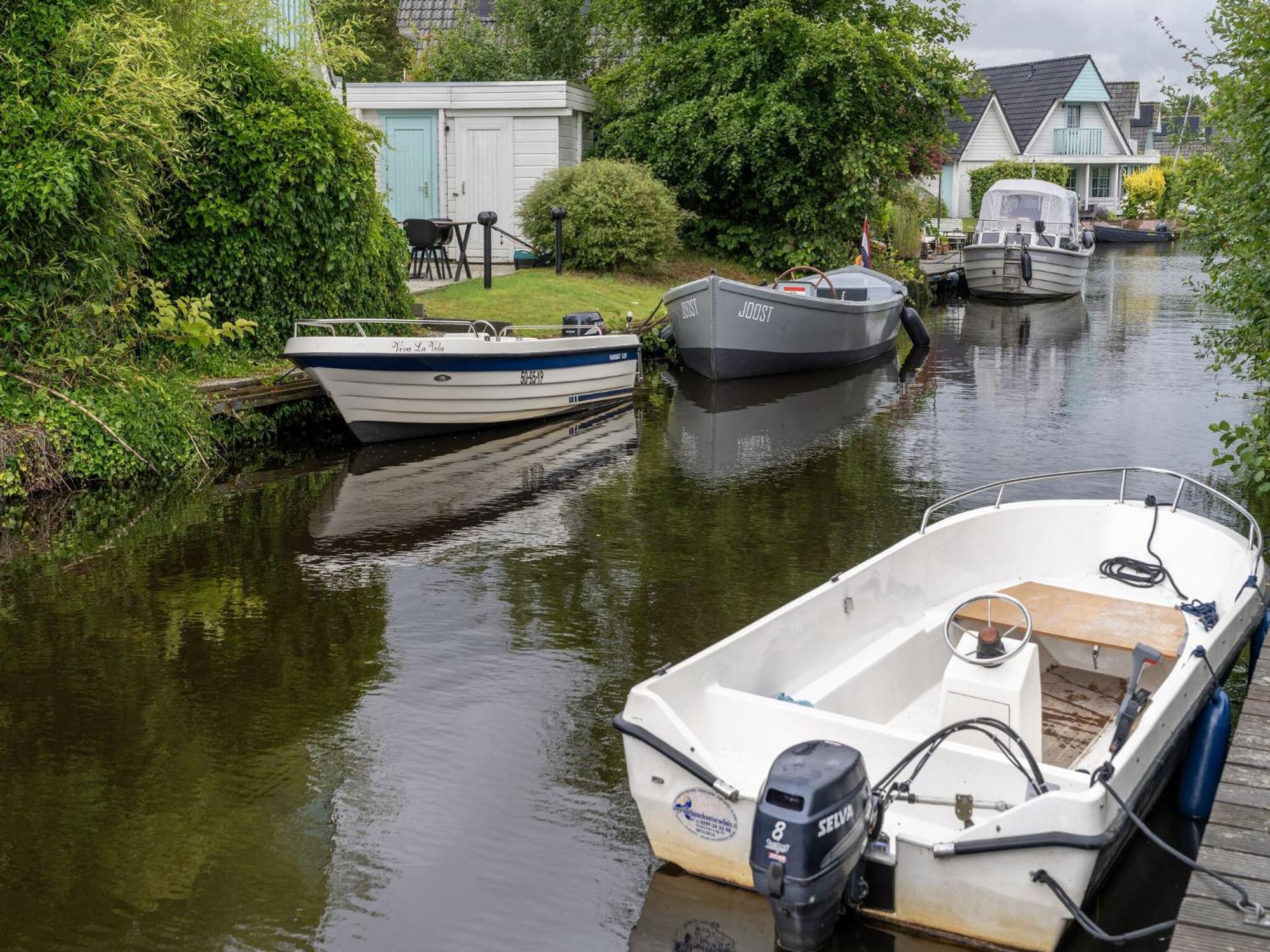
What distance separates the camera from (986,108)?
53.3 m

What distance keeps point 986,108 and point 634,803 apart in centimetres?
5156

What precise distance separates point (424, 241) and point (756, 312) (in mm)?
5119

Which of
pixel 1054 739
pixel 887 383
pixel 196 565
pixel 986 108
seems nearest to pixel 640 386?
pixel 887 383

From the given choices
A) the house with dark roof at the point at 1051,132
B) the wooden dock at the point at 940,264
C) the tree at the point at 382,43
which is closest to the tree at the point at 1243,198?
the wooden dock at the point at 940,264

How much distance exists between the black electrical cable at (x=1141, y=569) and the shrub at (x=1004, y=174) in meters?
44.9

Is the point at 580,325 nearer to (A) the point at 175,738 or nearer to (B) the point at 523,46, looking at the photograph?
(A) the point at 175,738

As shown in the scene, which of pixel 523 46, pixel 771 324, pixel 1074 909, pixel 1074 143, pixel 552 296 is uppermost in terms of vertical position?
pixel 1074 143

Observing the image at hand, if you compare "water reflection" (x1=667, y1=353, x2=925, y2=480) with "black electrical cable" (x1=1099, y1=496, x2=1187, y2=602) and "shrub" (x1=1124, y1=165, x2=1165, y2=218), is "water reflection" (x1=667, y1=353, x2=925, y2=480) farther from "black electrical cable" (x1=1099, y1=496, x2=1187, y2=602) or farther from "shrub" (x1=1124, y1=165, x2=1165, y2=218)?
"shrub" (x1=1124, y1=165, x2=1165, y2=218)

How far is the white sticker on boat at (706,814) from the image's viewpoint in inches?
200

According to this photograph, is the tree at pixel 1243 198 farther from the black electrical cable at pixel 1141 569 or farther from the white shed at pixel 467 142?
the white shed at pixel 467 142

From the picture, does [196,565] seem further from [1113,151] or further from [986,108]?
[1113,151]

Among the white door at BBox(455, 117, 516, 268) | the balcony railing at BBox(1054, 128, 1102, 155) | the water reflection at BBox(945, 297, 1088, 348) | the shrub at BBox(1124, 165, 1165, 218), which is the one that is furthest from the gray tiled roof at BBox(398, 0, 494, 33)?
the shrub at BBox(1124, 165, 1165, 218)

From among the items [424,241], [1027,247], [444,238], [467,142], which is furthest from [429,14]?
[424,241]

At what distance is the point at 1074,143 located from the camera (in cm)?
5600
